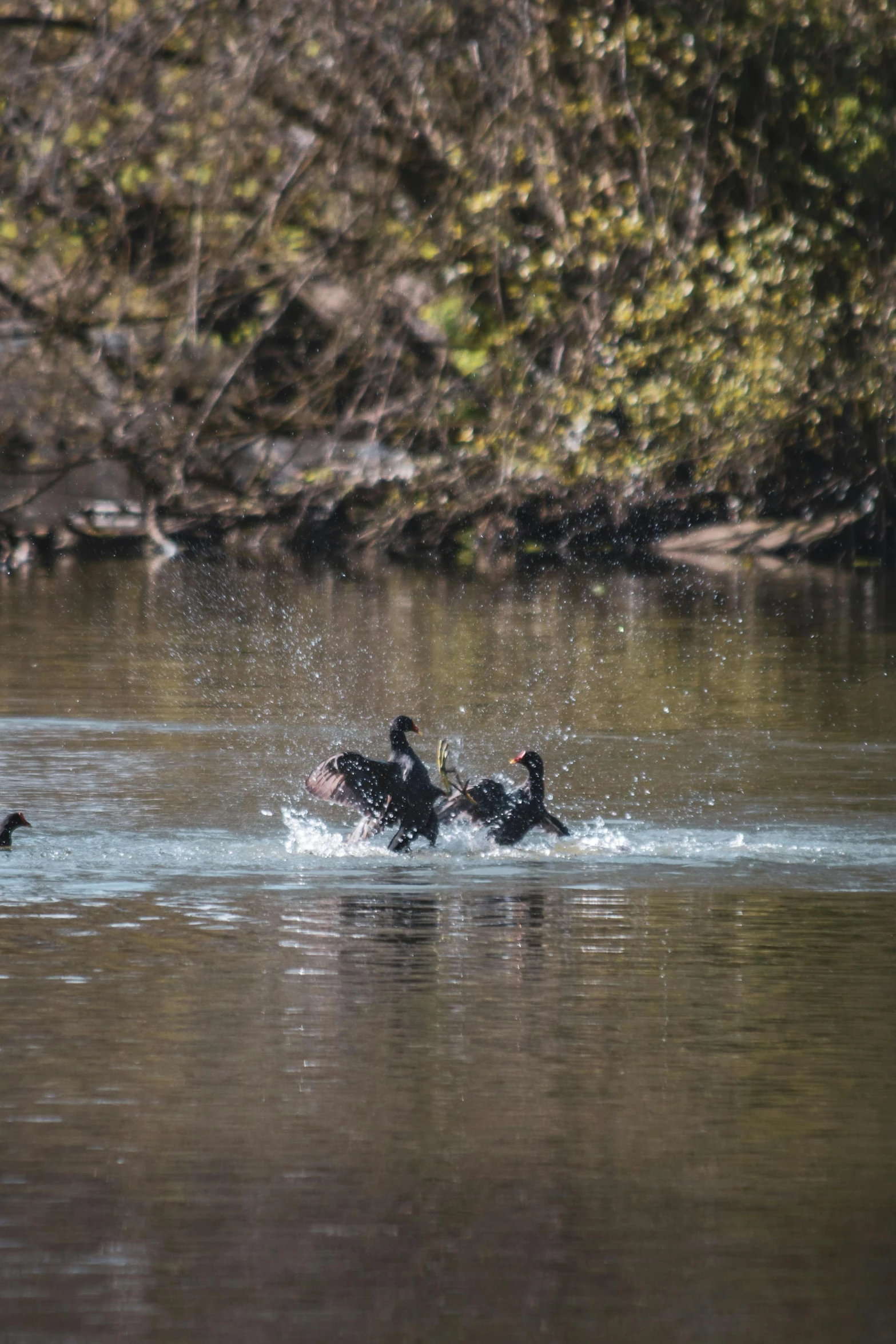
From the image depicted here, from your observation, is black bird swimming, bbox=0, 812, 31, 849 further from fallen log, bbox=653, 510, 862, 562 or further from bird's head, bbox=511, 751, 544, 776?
fallen log, bbox=653, 510, 862, 562

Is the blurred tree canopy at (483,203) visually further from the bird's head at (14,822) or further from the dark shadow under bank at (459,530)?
the dark shadow under bank at (459,530)

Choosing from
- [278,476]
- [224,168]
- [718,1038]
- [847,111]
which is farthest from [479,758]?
[278,476]

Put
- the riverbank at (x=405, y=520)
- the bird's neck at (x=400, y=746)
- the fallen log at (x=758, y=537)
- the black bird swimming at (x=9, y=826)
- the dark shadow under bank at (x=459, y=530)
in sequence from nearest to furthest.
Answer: the black bird swimming at (x=9, y=826)
the bird's neck at (x=400, y=746)
the riverbank at (x=405, y=520)
the dark shadow under bank at (x=459, y=530)
the fallen log at (x=758, y=537)

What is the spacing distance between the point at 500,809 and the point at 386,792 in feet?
1.74

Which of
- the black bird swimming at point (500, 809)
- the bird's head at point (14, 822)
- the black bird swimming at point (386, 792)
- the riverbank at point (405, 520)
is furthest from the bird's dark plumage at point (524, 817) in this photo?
the riverbank at point (405, 520)

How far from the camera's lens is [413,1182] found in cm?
535

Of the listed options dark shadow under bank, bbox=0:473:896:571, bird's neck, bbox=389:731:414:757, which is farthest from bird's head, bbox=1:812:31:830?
dark shadow under bank, bbox=0:473:896:571

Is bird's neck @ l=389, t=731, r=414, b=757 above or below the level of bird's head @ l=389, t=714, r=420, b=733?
below

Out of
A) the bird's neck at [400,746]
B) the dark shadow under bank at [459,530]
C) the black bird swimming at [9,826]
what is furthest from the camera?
the dark shadow under bank at [459,530]

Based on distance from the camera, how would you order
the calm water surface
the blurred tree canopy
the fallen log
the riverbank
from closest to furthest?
the calm water surface, the blurred tree canopy, the riverbank, the fallen log

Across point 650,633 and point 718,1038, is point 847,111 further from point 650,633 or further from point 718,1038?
point 718,1038

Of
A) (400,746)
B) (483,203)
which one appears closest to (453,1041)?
(400,746)

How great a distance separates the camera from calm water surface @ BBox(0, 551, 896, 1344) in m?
4.77

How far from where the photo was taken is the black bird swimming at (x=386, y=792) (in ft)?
32.9
